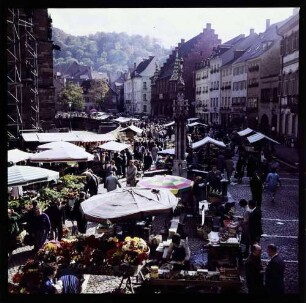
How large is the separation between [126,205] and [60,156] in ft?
23.9

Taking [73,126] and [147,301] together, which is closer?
[147,301]

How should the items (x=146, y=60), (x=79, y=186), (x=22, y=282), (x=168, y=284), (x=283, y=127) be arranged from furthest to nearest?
(x=146, y=60)
(x=283, y=127)
(x=79, y=186)
(x=168, y=284)
(x=22, y=282)

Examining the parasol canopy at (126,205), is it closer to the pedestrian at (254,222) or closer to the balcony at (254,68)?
the pedestrian at (254,222)

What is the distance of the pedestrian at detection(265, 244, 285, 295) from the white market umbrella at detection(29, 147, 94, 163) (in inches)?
391

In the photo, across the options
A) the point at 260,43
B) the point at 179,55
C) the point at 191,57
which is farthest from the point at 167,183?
the point at 179,55

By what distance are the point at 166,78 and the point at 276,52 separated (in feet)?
92.7

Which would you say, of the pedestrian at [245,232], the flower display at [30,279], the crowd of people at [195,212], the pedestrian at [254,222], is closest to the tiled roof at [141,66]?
the crowd of people at [195,212]

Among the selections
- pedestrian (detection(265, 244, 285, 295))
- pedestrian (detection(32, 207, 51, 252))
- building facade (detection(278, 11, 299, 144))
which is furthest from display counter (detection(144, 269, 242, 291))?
building facade (detection(278, 11, 299, 144))

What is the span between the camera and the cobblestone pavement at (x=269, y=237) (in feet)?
31.7

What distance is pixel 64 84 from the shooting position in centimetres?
6281

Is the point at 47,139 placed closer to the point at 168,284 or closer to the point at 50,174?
the point at 50,174

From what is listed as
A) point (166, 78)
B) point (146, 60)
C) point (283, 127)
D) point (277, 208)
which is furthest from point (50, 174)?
point (146, 60)

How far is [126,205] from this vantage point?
970 centimetres

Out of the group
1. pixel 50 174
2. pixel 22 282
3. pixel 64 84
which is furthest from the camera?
pixel 64 84
